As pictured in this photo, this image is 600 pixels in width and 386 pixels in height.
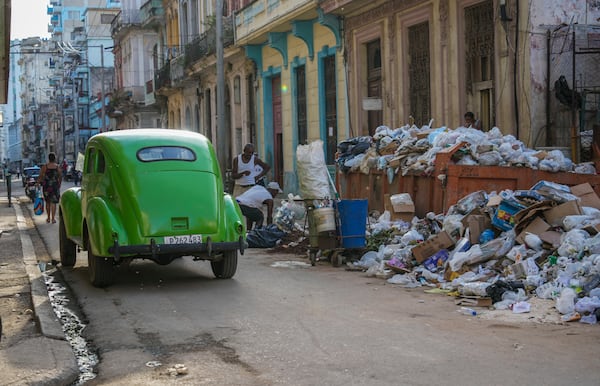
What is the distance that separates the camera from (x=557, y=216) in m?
10.0

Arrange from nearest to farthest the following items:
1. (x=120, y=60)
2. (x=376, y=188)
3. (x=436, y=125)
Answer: (x=376, y=188) → (x=436, y=125) → (x=120, y=60)

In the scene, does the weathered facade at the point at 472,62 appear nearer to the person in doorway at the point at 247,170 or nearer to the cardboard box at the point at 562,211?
the person in doorway at the point at 247,170

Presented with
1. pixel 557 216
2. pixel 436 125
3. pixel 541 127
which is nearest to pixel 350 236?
pixel 557 216

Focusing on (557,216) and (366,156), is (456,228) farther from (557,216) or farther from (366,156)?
(366,156)

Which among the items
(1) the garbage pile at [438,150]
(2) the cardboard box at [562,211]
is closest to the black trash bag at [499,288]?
(2) the cardboard box at [562,211]

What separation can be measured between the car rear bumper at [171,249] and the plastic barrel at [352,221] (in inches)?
74.9

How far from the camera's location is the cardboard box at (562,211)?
995cm

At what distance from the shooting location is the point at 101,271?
983cm

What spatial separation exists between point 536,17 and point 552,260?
6.56 meters

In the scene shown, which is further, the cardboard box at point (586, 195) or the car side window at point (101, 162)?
the cardboard box at point (586, 195)

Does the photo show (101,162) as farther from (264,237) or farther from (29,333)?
(264,237)

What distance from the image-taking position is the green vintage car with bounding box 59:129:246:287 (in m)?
9.46

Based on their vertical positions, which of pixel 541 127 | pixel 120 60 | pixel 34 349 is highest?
pixel 120 60

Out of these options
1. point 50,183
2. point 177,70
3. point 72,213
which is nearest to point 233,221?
point 72,213
